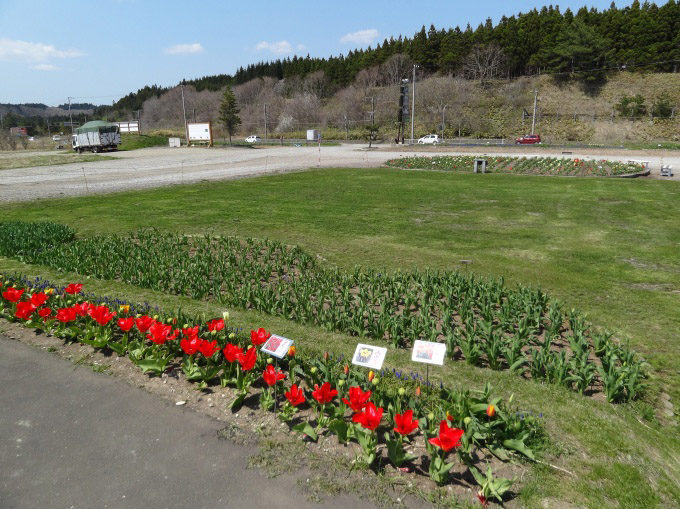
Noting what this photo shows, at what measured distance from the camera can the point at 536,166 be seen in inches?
1144

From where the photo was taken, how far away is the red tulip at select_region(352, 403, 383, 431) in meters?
3.26

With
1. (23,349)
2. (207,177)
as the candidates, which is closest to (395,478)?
(23,349)

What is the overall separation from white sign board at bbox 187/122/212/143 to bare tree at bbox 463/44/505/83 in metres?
70.4

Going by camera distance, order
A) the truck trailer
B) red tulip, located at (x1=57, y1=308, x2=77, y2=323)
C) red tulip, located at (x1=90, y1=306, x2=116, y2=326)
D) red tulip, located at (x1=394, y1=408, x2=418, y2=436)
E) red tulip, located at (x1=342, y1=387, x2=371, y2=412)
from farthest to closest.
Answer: the truck trailer
red tulip, located at (x1=57, y1=308, x2=77, y2=323)
red tulip, located at (x1=90, y1=306, x2=116, y2=326)
red tulip, located at (x1=342, y1=387, x2=371, y2=412)
red tulip, located at (x1=394, y1=408, x2=418, y2=436)

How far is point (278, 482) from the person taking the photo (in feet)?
10.6

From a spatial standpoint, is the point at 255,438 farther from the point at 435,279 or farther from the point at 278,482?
the point at 435,279

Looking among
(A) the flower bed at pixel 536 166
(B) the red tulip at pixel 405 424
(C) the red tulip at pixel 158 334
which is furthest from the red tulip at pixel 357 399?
(A) the flower bed at pixel 536 166

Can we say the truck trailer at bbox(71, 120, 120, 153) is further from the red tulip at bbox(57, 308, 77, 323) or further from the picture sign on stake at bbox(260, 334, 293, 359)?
the picture sign on stake at bbox(260, 334, 293, 359)

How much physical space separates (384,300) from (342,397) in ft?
9.40

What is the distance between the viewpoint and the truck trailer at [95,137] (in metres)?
55.5

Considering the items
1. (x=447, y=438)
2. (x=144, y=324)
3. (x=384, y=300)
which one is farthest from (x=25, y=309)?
(x=447, y=438)

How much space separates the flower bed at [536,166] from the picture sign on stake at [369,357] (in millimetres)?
26551

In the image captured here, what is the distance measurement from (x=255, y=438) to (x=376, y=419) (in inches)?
41.7

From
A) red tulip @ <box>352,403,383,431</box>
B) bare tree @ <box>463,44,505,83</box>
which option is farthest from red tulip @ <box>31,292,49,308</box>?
bare tree @ <box>463,44,505,83</box>
